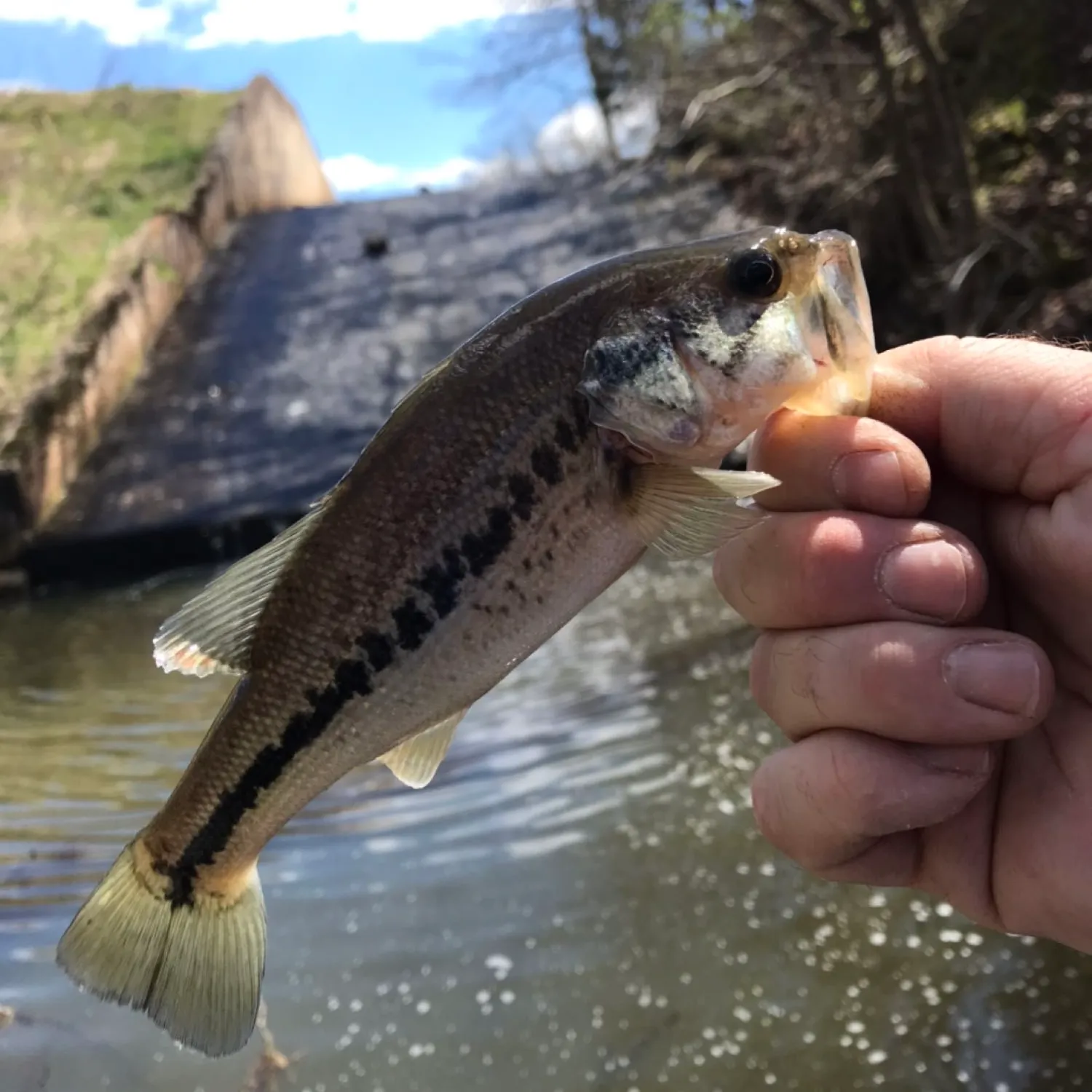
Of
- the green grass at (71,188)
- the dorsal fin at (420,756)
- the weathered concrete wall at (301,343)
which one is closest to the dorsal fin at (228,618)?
the dorsal fin at (420,756)

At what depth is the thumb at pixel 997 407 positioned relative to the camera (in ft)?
6.20

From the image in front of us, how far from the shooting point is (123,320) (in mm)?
11852

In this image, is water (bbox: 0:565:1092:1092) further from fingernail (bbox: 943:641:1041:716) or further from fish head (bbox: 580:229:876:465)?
fish head (bbox: 580:229:876:465)

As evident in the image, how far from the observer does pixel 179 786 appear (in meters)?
1.99

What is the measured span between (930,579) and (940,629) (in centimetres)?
9

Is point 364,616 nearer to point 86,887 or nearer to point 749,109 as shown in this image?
point 86,887

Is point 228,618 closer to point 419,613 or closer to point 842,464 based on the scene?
point 419,613

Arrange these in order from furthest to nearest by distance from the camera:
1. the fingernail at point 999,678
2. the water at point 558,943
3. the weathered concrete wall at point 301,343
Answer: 1. the weathered concrete wall at point 301,343
2. the water at point 558,943
3. the fingernail at point 999,678

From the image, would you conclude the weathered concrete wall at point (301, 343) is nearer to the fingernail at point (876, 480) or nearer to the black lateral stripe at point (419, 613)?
the black lateral stripe at point (419, 613)

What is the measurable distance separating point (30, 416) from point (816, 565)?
9349mm

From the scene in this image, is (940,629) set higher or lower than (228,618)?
lower

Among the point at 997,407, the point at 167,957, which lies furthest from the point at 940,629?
the point at 167,957

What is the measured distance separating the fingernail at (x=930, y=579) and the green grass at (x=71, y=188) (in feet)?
32.0

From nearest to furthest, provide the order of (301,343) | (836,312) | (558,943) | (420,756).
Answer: (836,312), (420,756), (558,943), (301,343)
